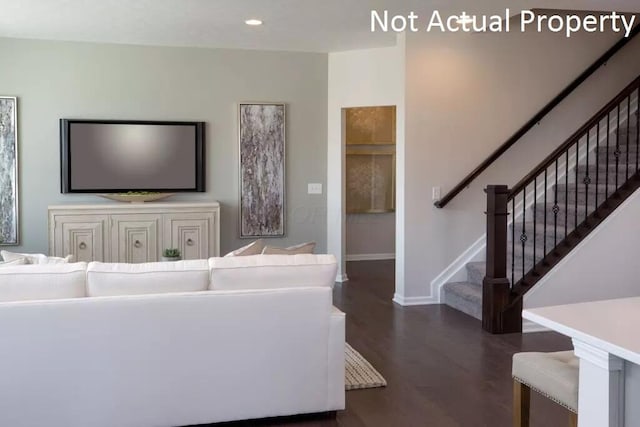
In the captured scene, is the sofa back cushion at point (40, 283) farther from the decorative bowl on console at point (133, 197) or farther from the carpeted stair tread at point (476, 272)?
the carpeted stair tread at point (476, 272)

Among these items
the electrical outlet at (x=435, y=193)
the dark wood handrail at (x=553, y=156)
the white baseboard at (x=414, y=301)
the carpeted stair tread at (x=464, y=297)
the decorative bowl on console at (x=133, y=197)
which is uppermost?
the dark wood handrail at (x=553, y=156)

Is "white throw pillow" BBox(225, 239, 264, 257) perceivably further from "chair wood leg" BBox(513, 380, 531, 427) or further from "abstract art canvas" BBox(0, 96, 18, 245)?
"abstract art canvas" BBox(0, 96, 18, 245)

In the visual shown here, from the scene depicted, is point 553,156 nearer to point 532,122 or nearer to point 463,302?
point 532,122

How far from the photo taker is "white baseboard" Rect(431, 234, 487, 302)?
650 centimetres

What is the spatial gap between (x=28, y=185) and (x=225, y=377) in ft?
14.6

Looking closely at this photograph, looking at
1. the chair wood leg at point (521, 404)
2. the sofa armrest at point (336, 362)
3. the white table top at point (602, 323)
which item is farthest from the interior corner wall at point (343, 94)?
the white table top at point (602, 323)

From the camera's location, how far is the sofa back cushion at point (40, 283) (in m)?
3.08

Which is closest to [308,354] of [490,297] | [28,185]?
[490,297]

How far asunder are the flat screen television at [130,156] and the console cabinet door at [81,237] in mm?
486

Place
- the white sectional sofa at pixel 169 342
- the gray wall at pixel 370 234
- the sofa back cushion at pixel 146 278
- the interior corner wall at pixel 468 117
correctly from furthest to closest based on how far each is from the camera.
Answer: the gray wall at pixel 370 234 < the interior corner wall at pixel 468 117 < the sofa back cushion at pixel 146 278 < the white sectional sofa at pixel 169 342

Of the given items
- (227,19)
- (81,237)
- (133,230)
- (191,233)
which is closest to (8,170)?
(81,237)

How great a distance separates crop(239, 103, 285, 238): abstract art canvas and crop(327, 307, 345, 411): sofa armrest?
407 centimetres

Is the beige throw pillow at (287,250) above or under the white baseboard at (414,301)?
above

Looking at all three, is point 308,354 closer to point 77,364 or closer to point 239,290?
point 239,290
